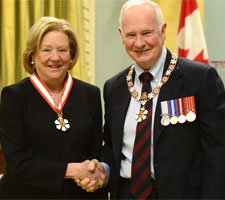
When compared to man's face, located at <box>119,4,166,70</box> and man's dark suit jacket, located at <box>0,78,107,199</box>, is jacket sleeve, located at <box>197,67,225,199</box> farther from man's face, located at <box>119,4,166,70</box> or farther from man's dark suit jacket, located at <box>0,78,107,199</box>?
man's dark suit jacket, located at <box>0,78,107,199</box>

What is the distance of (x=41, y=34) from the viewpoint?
7.84 ft

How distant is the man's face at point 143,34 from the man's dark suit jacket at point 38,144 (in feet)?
1.69

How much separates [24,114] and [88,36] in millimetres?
1885

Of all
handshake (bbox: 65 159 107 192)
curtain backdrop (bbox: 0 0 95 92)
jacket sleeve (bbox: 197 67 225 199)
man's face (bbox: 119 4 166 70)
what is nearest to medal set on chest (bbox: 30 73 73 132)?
handshake (bbox: 65 159 107 192)

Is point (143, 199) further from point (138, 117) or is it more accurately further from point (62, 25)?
point (62, 25)

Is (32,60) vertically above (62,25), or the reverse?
(62,25)

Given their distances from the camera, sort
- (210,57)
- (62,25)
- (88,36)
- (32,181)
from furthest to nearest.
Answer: (210,57), (88,36), (62,25), (32,181)

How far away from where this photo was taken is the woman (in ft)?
7.59

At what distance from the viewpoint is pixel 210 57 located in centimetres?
445

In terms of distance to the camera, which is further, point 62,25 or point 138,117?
point 62,25

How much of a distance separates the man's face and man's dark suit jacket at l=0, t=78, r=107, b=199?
0.52 meters

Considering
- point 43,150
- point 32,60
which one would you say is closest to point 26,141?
point 43,150

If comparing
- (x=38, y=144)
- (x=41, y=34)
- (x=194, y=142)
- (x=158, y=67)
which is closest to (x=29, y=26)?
(x=41, y=34)

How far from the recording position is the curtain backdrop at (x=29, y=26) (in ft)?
11.5
